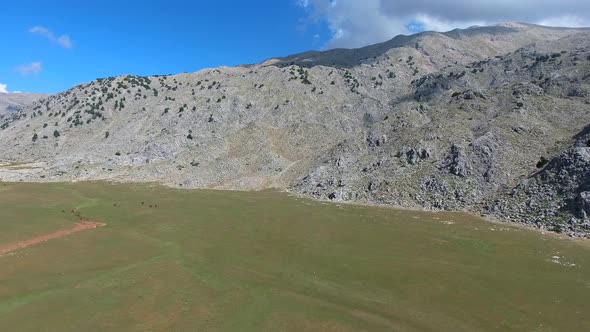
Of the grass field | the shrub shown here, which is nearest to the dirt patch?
the grass field

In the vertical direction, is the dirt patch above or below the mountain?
below

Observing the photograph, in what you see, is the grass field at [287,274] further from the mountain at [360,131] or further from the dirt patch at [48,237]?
the mountain at [360,131]

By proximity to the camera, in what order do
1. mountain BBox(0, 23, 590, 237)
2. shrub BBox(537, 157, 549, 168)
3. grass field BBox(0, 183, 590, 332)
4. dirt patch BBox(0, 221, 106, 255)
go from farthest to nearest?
mountain BBox(0, 23, 590, 237) < shrub BBox(537, 157, 549, 168) < dirt patch BBox(0, 221, 106, 255) < grass field BBox(0, 183, 590, 332)

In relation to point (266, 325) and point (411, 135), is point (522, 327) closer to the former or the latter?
point (266, 325)

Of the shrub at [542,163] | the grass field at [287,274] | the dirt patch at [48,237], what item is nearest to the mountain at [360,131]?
the shrub at [542,163]

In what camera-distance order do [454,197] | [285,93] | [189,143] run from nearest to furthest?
[454,197], [189,143], [285,93]

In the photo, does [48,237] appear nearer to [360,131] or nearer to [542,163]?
[542,163]

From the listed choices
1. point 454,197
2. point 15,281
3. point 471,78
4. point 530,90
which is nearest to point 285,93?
point 471,78

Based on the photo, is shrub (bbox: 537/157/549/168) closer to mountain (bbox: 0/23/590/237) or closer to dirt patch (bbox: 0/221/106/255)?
mountain (bbox: 0/23/590/237)
